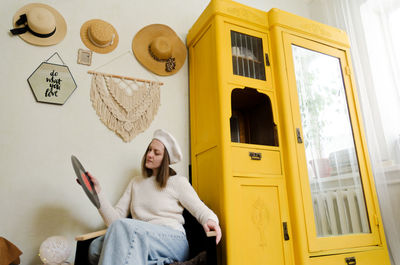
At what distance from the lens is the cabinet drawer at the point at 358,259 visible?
170 centimetres

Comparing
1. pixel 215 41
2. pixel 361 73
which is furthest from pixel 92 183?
pixel 361 73

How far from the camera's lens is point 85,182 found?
4.62 feet

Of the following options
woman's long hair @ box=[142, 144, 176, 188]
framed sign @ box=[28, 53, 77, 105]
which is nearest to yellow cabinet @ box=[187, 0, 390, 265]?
woman's long hair @ box=[142, 144, 176, 188]

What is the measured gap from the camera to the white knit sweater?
1.50m

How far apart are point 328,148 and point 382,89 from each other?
0.67 m

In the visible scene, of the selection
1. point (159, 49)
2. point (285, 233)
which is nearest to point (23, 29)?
point (159, 49)

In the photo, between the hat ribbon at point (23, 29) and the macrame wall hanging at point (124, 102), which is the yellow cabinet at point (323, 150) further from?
the hat ribbon at point (23, 29)

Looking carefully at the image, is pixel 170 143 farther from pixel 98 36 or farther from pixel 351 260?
pixel 351 260

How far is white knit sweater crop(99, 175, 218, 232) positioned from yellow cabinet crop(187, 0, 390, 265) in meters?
0.17

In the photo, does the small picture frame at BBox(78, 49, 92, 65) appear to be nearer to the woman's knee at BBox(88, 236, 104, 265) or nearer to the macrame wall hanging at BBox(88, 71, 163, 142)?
the macrame wall hanging at BBox(88, 71, 163, 142)

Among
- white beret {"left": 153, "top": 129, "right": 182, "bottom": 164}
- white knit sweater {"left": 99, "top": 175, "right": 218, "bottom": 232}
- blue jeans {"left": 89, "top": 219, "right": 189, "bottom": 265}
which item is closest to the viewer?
blue jeans {"left": 89, "top": 219, "right": 189, "bottom": 265}

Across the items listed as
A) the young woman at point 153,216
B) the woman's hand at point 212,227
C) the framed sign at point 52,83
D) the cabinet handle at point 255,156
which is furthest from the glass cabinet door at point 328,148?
the framed sign at point 52,83

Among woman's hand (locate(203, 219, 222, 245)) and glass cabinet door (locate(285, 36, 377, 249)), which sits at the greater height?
glass cabinet door (locate(285, 36, 377, 249))

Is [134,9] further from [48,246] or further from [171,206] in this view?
[48,246]
